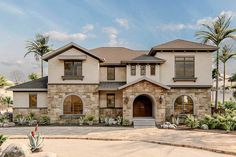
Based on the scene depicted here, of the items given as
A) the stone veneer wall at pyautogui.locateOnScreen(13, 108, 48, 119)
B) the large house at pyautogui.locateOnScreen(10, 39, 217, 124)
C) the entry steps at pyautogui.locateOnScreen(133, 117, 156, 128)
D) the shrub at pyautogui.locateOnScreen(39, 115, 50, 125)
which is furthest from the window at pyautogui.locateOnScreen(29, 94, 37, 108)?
the entry steps at pyautogui.locateOnScreen(133, 117, 156, 128)

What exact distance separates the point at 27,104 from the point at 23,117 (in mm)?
1265

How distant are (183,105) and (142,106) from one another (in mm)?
3964

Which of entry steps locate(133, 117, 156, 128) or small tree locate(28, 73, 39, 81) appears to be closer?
entry steps locate(133, 117, 156, 128)

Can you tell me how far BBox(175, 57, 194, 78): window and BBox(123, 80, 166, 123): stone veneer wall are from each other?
2.62 m

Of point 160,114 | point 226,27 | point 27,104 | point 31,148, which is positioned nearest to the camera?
point 31,148

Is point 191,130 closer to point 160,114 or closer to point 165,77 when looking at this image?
point 160,114

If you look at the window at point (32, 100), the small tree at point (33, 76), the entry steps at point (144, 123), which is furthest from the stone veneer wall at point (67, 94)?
the small tree at point (33, 76)

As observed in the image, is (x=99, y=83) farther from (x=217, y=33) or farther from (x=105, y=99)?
(x=217, y=33)

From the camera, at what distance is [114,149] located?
1202cm

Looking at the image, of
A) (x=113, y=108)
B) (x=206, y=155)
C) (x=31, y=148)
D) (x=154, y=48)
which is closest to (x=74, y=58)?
(x=113, y=108)

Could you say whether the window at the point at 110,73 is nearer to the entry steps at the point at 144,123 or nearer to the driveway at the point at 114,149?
the entry steps at the point at 144,123

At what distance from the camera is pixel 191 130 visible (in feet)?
59.0

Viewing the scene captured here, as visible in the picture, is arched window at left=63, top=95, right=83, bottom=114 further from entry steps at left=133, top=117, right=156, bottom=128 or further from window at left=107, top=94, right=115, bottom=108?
entry steps at left=133, top=117, right=156, bottom=128

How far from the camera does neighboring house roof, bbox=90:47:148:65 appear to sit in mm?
24453
